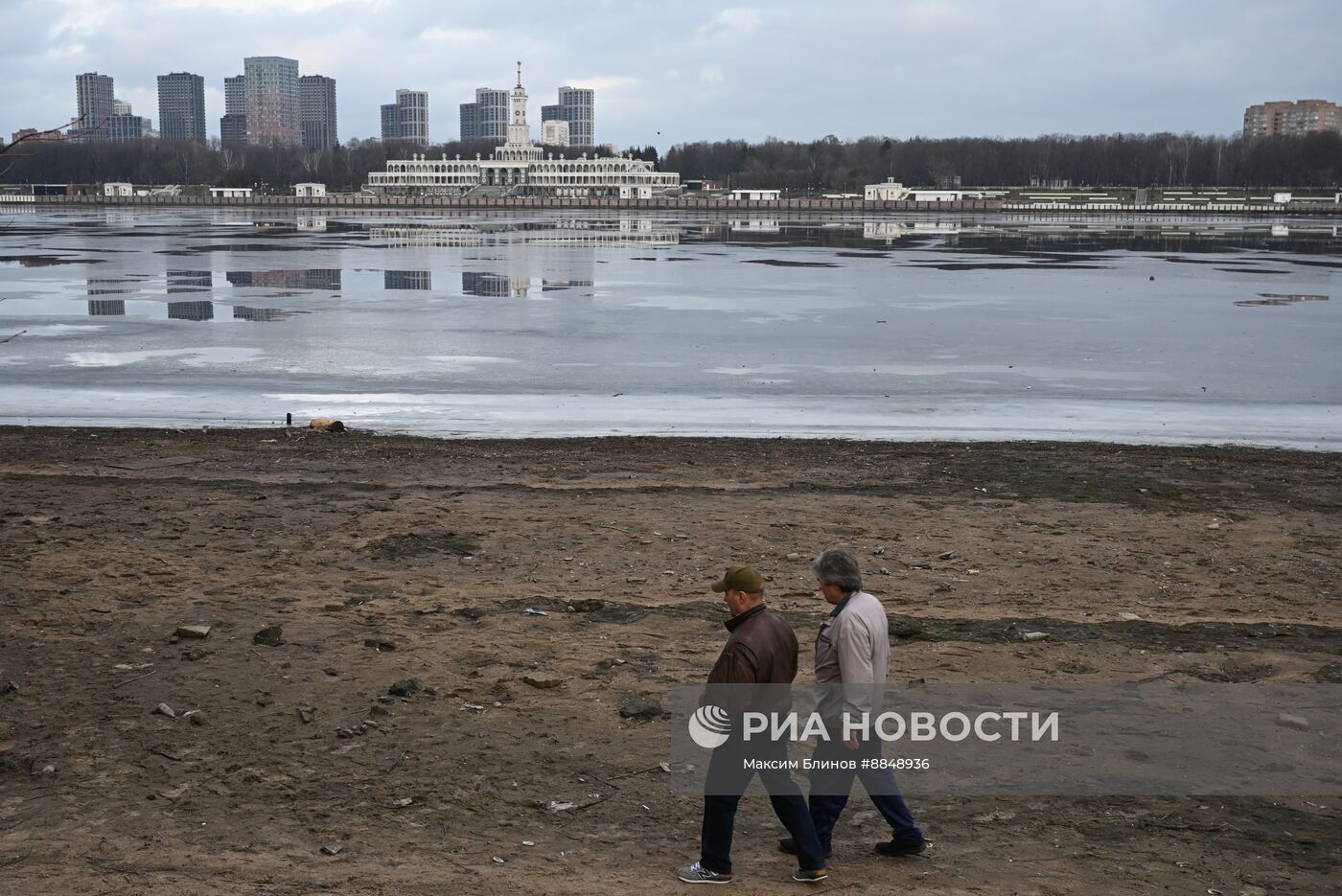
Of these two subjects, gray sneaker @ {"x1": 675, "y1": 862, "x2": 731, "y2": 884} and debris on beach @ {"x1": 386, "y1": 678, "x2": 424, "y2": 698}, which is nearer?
gray sneaker @ {"x1": 675, "y1": 862, "x2": 731, "y2": 884}

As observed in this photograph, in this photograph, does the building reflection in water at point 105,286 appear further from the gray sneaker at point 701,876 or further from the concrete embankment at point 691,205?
the concrete embankment at point 691,205

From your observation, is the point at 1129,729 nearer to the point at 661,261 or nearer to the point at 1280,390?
the point at 1280,390

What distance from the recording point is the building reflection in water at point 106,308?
30692mm

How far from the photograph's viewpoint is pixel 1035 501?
13.1m

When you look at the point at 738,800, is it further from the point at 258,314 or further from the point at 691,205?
the point at 691,205

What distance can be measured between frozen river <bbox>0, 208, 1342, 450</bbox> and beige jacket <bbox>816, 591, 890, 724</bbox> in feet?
37.5

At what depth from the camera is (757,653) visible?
5.39m

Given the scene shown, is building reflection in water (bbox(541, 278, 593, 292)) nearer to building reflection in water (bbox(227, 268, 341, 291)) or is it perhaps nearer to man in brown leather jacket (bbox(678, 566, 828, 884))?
building reflection in water (bbox(227, 268, 341, 291))

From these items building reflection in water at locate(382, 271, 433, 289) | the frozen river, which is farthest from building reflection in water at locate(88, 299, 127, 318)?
building reflection in water at locate(382, 271, 433, 289)

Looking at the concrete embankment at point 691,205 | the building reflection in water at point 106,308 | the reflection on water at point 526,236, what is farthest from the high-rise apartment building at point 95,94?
the concrete embankment at point 691,205

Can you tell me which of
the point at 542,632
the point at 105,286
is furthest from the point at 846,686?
the point at 105,286

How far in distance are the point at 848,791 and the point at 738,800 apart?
0.53 metres

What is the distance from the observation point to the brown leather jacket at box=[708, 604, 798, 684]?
5383 millimetres

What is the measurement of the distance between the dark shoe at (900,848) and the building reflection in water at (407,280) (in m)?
35.4
